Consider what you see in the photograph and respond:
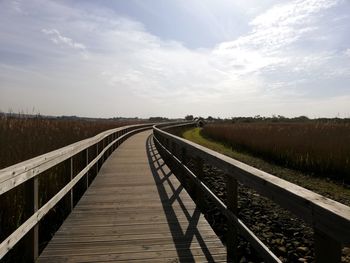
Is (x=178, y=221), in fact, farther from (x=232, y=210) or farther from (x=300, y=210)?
(x=300, y=210)

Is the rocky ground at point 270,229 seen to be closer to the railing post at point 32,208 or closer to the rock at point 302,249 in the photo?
the rock at point 302,249

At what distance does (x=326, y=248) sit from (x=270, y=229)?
4554 millimetres

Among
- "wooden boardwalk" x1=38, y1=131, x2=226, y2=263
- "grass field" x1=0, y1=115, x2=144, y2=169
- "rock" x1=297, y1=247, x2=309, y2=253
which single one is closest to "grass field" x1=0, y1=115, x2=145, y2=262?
"grass field" x1=0, y1=115, x2=144, y2=169

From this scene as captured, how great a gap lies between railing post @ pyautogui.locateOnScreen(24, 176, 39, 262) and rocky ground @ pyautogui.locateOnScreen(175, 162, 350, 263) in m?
2.91

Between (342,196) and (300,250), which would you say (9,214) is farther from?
(342,196)

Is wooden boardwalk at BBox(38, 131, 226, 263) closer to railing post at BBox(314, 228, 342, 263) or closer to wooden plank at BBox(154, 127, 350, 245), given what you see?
wooden plank at BBox(154, 127, 350, 245)

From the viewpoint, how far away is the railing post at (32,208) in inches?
122

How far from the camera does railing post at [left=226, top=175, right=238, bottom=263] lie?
10.7 ft

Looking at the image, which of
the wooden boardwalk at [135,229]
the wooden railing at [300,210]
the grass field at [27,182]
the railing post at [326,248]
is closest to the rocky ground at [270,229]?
the wooden boardwalk at [135,229]

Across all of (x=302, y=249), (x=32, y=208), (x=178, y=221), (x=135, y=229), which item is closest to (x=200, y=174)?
(x=178, y=221)

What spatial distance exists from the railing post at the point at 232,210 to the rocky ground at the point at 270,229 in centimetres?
151

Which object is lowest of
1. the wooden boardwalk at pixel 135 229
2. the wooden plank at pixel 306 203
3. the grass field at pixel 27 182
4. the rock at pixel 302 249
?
the rock at pixel 302 249

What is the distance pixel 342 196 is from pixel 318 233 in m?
7.24

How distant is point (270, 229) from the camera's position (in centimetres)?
602
